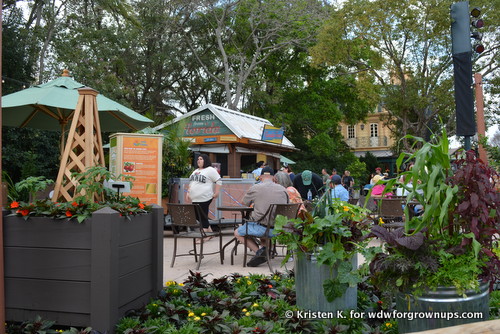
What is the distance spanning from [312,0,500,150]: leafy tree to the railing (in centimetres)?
3135

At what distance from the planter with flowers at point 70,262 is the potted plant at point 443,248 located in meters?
1.84

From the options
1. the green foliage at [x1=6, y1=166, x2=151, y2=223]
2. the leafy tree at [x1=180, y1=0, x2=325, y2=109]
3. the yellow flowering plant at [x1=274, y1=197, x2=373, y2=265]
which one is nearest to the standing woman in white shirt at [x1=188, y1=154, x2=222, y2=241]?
the green foliage at [x1=6, y1=166, x2=151, y2=223]

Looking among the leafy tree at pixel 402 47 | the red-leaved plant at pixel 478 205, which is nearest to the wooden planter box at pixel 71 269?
the red-leaved plant at pixel 478 205

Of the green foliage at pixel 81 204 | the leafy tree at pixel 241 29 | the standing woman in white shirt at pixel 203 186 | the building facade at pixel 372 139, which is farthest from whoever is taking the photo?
the building facade at pixel 372 139

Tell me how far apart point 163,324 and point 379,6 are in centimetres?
2030

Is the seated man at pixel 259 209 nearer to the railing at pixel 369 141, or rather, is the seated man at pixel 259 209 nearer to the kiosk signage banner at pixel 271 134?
the kiosk signage banner at pixel 271 134

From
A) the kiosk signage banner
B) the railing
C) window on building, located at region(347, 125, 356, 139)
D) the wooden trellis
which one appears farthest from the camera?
window on building, located at region(347, 125, 356, 139)

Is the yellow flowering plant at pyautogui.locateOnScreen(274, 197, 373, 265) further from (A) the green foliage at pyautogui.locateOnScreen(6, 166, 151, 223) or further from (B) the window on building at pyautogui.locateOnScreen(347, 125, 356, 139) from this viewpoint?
(B) the window on building at pyautogui.locateOnScreen(347, 125, 356, 139)

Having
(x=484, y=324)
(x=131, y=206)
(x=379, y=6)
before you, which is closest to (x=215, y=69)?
(x=379, y=6)

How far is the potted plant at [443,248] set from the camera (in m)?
2.74

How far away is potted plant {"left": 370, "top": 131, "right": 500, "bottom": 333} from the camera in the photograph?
2742mm

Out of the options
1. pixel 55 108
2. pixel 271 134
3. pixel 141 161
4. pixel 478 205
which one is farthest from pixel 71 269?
pixel 271 134

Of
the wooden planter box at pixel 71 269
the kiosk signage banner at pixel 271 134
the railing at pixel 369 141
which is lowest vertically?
the wooden planter box at pixel 71 269

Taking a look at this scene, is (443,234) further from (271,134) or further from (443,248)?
(271,134)
